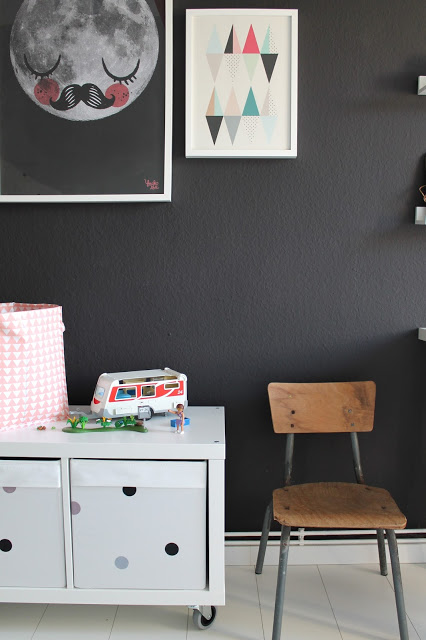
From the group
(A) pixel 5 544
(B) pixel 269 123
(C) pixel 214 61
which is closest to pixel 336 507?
(A) pixel 5 544

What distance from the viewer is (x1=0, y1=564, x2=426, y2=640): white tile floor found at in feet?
5.76

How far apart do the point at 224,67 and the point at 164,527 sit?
1478 millimetres

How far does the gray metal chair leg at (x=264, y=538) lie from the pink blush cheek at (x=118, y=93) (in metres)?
1.44

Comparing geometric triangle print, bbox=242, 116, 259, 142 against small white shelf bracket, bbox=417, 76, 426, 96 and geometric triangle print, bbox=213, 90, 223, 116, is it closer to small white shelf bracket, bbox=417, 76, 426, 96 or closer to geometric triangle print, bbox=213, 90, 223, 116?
geometric triangle print, bbox=213, 90, 223, 116

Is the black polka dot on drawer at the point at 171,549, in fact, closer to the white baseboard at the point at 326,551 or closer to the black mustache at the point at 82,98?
the white baseboard at the point at 326,551

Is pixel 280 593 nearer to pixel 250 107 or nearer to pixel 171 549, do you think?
pixel 171 549

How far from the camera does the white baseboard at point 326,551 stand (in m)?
2.14

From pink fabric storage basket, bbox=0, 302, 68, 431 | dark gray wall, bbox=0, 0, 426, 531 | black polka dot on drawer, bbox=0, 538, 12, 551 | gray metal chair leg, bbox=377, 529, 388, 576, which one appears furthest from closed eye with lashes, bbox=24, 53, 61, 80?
gray metal chair leg, bbox=377, 529, 388, 576

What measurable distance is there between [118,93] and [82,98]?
0.12m

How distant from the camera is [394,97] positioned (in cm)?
204

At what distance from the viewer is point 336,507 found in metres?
Answer: 1.74

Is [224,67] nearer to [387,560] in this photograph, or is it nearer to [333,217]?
[333,217]

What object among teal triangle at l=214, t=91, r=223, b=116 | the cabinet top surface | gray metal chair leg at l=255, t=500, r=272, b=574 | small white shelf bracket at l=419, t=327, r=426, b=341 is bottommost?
gray metal chair leg at l=255, t=500, r=272, b=574

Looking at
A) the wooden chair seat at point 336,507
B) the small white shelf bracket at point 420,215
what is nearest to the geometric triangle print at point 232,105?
A: the small white shelf bracket at point 420,215
